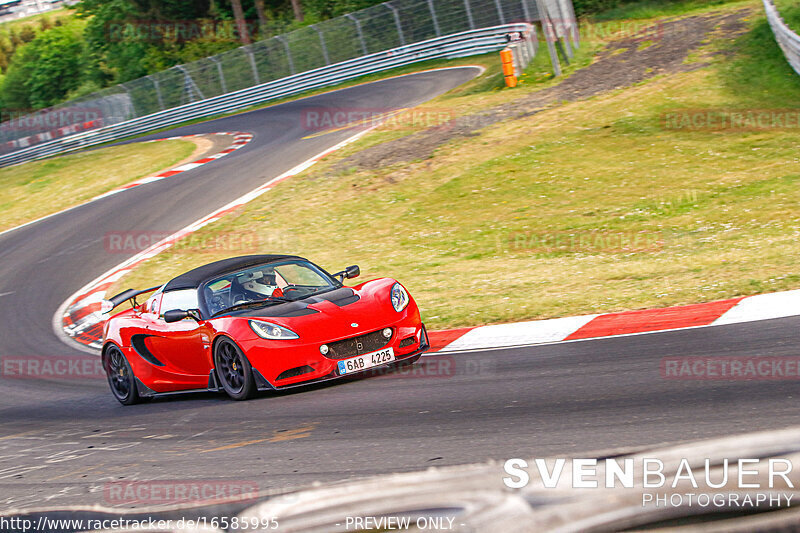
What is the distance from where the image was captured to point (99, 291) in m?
14.3

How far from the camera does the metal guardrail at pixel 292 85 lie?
107 feet

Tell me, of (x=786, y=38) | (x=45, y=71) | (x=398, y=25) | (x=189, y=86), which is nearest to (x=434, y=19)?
(x=398, y=25)

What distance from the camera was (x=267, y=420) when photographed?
6.61 meters

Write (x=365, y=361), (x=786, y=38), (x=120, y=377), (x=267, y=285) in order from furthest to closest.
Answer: (x=786, y=38) → (x=120, y=377) → (x=267, y=285) → (x=365, y=361)

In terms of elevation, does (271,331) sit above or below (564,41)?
below

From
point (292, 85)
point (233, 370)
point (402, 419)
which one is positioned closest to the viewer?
point (402, 419)

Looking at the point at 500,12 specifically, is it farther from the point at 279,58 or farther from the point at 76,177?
the point at 76,177

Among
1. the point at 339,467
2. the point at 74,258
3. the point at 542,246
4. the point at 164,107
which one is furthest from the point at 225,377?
the point at 164,107

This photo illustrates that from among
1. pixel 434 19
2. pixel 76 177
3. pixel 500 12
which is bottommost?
pixel 76 177

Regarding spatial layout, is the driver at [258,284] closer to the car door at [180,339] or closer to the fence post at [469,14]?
the car door at [180,339]

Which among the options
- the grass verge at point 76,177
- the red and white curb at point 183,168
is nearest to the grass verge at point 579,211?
the red and white curb at point 183,168

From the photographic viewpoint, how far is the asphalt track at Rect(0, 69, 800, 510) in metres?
4.85

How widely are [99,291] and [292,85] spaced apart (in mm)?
23766

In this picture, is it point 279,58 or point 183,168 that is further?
point 279,58
